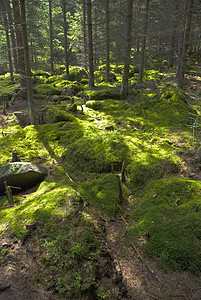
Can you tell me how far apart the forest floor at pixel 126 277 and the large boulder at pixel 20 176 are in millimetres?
1993

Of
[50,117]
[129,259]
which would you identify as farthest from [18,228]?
[50,117]

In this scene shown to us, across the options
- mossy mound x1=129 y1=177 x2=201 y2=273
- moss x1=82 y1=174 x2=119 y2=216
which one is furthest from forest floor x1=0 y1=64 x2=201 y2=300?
moss x1=82 y1=174 x2=119 y2=216

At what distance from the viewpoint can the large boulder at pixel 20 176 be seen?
499 cm

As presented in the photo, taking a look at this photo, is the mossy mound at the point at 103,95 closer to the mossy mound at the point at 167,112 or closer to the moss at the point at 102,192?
the mossy mound at the point at 167,112

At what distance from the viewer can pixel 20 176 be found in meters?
5.04

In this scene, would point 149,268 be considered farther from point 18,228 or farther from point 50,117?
point 50,117

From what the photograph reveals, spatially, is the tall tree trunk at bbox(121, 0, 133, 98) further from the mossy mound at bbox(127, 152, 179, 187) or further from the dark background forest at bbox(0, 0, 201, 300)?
the mossy mound at bbox(127, 152, 179, 187)

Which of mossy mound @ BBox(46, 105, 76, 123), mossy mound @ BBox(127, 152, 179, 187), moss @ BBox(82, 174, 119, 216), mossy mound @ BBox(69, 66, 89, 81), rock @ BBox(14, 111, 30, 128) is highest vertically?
mossy mound @ BBox(69, 66, 89, 81)

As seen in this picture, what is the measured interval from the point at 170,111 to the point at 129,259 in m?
7.01

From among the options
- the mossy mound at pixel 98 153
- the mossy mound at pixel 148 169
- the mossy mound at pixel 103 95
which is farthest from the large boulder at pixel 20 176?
the mossy mound at pixel 103 95

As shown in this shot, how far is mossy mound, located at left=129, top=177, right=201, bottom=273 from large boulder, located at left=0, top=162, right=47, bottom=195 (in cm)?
285

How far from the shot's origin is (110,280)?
281cm

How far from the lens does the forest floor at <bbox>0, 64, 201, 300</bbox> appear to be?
2.55 metres

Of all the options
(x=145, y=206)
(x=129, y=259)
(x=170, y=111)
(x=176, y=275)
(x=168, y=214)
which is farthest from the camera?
(x=170, y=111)
